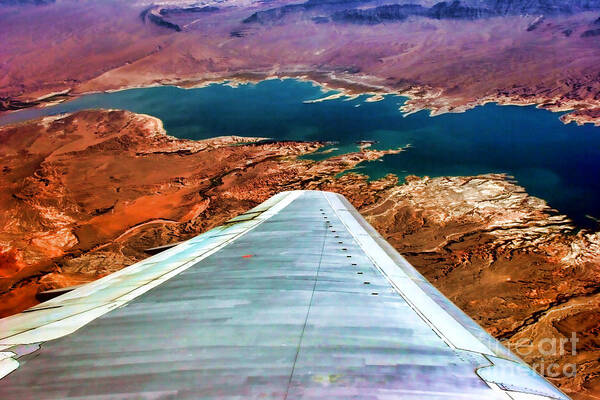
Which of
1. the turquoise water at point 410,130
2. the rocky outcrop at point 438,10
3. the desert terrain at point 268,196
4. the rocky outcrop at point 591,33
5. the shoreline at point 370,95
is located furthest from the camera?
the rocky outcrop at point 438,10

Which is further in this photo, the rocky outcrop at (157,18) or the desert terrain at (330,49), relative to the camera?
the rocky outcrop at (157,18)

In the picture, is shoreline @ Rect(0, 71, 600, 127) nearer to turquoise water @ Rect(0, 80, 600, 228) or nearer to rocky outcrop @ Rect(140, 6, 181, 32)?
turquoise water @ Rect(0, 80, 600, 228)

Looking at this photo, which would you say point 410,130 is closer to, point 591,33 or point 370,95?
point 370,95

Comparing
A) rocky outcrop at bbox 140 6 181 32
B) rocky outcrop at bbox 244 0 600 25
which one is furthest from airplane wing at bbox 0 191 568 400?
rocky outcrop at bbox 140 6 181 32

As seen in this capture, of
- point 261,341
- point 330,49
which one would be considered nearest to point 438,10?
point 330,49

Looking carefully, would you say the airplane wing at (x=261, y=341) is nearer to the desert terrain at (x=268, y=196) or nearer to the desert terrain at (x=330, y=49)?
the desert terrain at (x=268, y=196)

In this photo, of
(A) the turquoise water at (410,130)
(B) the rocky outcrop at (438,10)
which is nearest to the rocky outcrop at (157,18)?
(B) the rocky outcrop at (438,10)

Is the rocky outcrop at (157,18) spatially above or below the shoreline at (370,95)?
above
